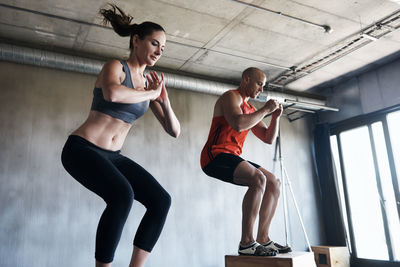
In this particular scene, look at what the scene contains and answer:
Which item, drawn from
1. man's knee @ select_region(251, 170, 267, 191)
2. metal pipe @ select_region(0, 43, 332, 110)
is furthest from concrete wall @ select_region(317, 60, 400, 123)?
man's knee @ select_region(251, 170, 267, 191)

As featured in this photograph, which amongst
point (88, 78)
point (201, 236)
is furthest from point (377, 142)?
point (88, 78)

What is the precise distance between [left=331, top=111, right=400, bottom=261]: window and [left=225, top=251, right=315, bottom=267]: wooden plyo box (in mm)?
3492

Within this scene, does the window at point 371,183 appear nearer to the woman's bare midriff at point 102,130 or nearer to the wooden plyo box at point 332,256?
the wooden plyo box at point 332,256

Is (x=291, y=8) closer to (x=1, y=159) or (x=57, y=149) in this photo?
(x=57, y=149)

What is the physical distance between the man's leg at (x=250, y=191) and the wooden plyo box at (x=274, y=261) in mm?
109

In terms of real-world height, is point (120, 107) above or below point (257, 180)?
above

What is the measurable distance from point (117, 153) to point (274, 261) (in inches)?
42.4

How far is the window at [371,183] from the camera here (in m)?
5.00

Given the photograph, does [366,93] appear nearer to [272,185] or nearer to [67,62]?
[272,185]

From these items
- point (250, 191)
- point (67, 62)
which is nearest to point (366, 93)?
point (250, 191)

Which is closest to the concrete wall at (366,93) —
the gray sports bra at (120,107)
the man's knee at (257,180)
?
the man's knee at (257,180)

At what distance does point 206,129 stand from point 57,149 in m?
2.17

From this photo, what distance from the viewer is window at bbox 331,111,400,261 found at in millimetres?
4996

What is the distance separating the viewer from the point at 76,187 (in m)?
4.33
